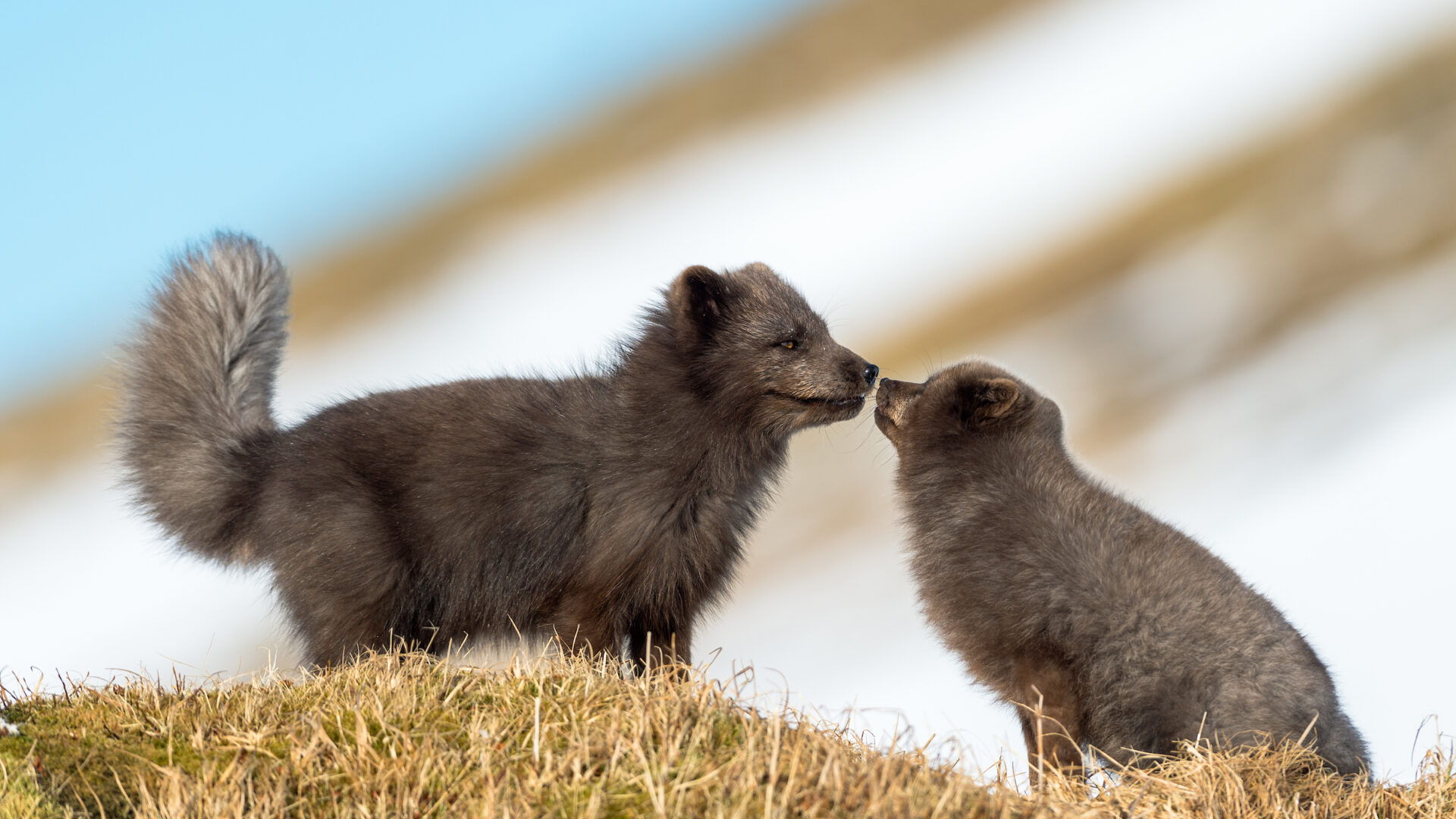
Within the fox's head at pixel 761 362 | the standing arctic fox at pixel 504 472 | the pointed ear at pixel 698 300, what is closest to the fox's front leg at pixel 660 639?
the standing arctic fox at pixel 504 472

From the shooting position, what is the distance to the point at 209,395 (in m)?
5.83

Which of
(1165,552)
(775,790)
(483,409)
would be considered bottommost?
(775,790)

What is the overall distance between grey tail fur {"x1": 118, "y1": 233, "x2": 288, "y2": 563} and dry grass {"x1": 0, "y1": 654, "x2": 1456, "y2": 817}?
1416 mm

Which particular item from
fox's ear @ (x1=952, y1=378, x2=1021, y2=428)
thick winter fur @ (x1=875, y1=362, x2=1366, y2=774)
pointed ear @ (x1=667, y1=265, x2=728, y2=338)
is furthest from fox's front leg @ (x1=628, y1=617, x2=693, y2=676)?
fox's ear @ (x1=952, y1=378, x2=1021, y2=428)

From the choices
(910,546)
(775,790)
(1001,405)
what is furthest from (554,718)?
(1001,405)

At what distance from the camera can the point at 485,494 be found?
5430mm

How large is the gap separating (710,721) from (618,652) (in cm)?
161

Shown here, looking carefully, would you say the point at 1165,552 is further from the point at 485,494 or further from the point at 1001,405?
the point at 485,494

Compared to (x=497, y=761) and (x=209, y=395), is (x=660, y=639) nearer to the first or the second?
(x=497, y=761)

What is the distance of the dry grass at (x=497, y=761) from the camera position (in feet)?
10.9

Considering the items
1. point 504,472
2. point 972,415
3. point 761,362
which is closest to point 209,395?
point 504,472

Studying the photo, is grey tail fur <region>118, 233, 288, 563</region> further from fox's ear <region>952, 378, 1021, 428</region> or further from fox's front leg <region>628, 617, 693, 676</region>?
fox's ear <region>952, 378, 1021, 428</region>

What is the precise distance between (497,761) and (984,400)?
9.69ft

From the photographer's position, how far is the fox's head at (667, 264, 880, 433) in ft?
18.2
